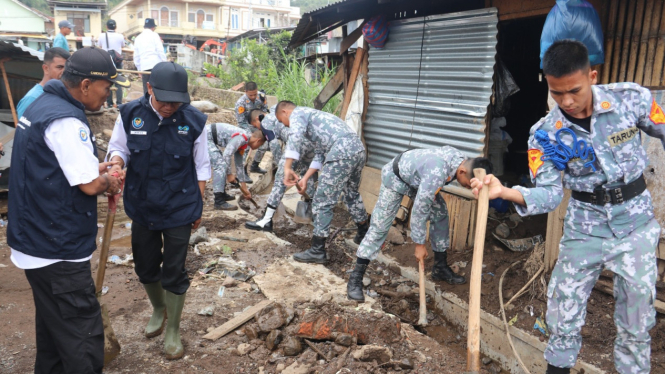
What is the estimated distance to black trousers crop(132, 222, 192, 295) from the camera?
337 cm

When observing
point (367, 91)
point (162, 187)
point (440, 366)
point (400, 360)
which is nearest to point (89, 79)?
point (162, 187)

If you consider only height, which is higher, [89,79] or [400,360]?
[89,79]

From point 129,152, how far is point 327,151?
277 cm

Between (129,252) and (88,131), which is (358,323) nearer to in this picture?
(88,131)

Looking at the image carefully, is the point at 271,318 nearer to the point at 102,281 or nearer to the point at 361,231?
the point at 102,281

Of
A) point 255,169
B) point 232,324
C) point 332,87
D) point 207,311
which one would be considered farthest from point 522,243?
point 255,169

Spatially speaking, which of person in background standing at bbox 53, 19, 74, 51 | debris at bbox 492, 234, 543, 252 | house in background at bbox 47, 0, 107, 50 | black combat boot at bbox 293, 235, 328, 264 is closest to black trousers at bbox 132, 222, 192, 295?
black combat boot at bbox 293, 235, 328, 264

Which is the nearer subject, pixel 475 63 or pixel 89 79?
pixel 89 79

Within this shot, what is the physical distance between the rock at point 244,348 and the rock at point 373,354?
0.78m

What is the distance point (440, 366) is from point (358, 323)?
67 cm

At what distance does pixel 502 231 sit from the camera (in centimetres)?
548

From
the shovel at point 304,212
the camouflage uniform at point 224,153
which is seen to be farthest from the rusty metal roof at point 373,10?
the shovel at point 304,212

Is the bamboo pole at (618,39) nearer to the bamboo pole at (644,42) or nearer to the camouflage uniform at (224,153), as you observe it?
the bamboo pole at (644,42)

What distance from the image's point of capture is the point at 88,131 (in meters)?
2.53
